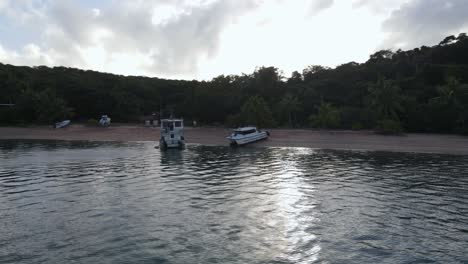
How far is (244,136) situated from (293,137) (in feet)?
33.8

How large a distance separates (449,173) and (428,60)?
224 ft

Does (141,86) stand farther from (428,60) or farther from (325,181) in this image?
(325,181)

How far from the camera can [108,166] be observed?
36594mm

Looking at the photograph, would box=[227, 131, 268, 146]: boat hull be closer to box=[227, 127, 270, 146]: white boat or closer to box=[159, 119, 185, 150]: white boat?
box=[227, 127, 270, 146]: white boat

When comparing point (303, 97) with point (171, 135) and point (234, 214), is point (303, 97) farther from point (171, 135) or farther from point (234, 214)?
point (234, 214)

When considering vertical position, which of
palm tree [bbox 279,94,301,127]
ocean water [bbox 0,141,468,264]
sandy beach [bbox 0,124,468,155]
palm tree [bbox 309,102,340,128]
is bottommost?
ocean water [bbox 0,141,468,264]

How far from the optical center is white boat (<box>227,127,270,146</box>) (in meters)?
57.4

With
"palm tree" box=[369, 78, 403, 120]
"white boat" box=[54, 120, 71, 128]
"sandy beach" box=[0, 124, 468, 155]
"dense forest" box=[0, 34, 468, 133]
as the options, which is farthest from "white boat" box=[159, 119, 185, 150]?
"white boat" box=[54, 120, 71, 128]

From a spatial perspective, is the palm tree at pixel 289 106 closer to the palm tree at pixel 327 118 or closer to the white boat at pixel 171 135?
the palm tree at pixel 327 118

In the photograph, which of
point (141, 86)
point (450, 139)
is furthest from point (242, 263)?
point (141, 86)

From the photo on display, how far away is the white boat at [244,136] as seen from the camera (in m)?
57.4

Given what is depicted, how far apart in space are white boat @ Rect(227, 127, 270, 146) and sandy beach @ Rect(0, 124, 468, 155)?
49.4 inches

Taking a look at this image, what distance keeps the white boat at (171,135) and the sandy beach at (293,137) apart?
30.5 ft

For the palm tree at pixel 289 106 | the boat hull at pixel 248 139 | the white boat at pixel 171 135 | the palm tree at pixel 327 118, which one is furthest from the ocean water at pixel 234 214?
the palm tree at pixel 289 106
